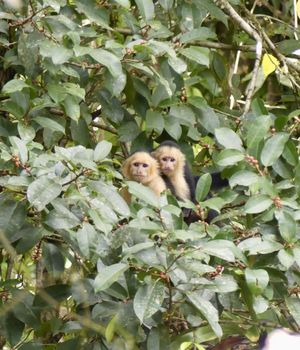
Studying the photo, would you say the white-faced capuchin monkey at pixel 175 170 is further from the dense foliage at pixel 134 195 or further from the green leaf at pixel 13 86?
the green leaf at pixel 13 86

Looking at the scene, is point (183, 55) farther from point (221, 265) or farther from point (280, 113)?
point (221, 265)

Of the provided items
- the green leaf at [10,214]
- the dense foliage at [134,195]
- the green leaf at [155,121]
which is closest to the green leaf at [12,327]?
the dense foliage at [134,195]

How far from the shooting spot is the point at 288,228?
10.6 ft

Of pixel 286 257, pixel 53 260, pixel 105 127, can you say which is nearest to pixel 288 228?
pixel 286 257

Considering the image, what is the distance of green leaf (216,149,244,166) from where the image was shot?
11.5 ft

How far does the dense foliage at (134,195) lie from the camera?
9.97 ft

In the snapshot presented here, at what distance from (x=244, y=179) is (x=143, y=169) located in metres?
1.22

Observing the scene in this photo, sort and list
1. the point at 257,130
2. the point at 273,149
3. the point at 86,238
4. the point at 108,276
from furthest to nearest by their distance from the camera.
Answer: the point at 257,130
the point at 273,149
the point at 86,238
the point at 108,276

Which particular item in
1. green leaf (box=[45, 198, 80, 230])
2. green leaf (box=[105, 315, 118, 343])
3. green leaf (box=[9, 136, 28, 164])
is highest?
green leaf (box=[9, 136, 28, 164])

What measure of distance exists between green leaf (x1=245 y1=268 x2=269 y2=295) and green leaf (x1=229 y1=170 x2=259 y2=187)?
1.36 feet

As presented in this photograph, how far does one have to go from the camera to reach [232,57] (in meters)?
5.50

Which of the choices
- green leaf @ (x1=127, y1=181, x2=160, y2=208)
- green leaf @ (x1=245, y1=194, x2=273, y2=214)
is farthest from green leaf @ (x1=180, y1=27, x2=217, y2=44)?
green leaf @ (x1=127, y1=181, x2=160, y2=208)

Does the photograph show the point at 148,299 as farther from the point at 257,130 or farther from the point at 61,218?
the point at 257,130

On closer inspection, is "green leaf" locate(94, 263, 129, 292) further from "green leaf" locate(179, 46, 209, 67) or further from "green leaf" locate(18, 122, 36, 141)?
"green leaf" locate(179, 46, 209, 67)
